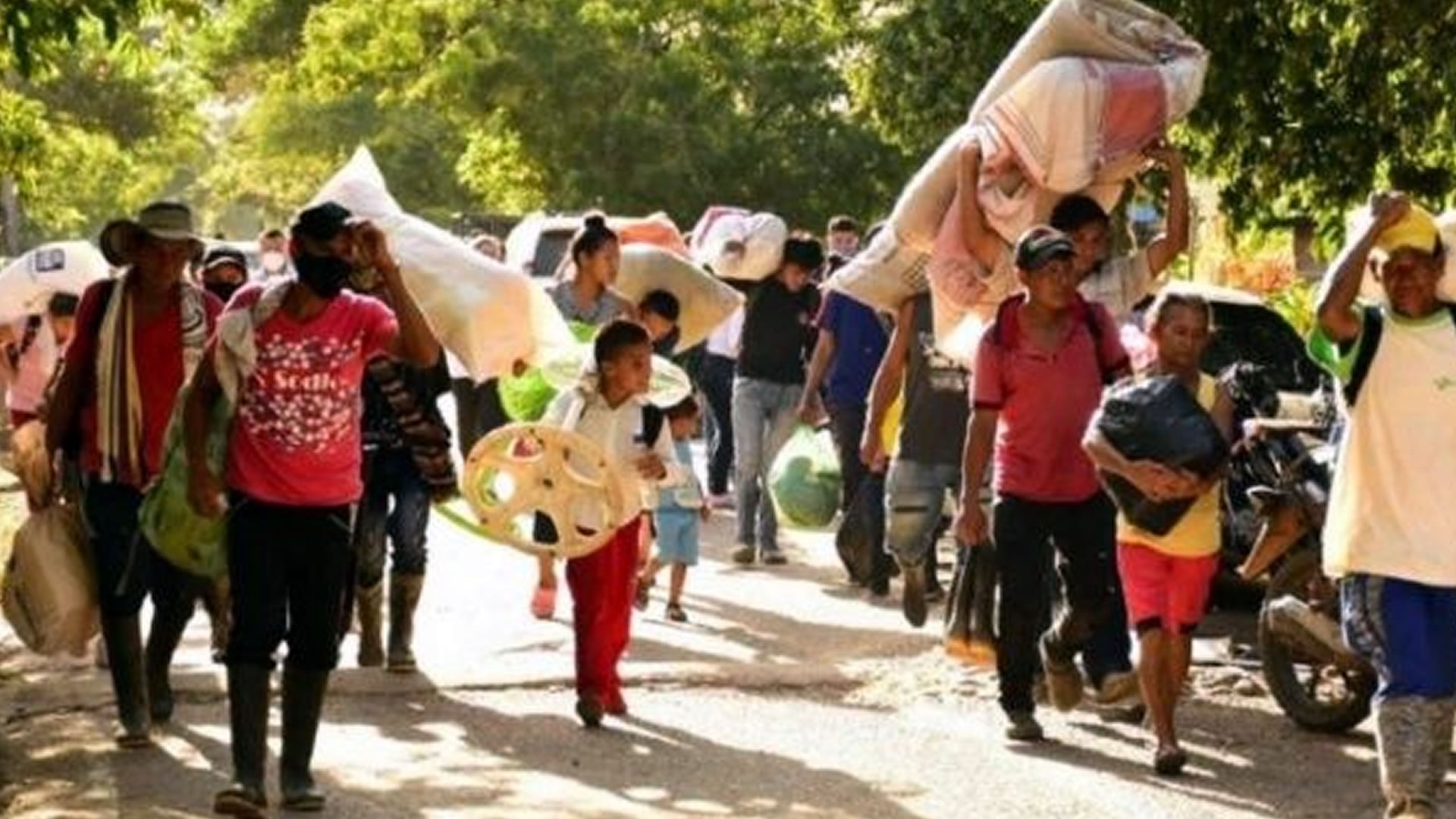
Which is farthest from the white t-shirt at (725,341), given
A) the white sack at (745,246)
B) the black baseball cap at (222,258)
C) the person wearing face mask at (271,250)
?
the person wearing face mask at (271,250)

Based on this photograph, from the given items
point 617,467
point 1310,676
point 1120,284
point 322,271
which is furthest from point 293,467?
point 1310,676

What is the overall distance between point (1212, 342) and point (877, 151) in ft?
86.7

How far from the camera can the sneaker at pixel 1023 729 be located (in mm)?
10203

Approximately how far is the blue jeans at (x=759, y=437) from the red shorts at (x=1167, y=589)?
667 centimetres

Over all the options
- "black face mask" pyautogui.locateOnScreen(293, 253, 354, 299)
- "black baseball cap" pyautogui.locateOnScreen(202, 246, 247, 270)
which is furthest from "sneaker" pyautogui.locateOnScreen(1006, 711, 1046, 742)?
"black baseball cap" pyautogui.locateOnScreen(202, 246, 247, 270)

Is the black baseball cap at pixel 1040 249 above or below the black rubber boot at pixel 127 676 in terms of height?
above

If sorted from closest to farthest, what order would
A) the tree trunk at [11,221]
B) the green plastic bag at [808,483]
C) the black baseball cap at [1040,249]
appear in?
the black baseball cap at [1040,249] → the green plastic bag at [808,483] → the tree trunk at [11,221]

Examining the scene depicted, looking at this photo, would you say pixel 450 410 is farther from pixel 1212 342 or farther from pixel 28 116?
pixel 1212 342

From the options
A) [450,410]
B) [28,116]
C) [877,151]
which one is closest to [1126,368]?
[28,116]

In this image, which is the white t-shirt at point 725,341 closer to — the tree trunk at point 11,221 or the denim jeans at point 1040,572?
the denim jeans at point 1040,572

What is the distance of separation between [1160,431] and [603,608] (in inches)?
84.9

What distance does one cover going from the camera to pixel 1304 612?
33.9 ft

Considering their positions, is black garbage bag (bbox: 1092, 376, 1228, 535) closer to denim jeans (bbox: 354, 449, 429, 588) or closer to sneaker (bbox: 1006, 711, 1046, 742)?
sneaker (bbox: 1006, 711, 1046, 742)

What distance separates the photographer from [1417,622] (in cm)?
812
